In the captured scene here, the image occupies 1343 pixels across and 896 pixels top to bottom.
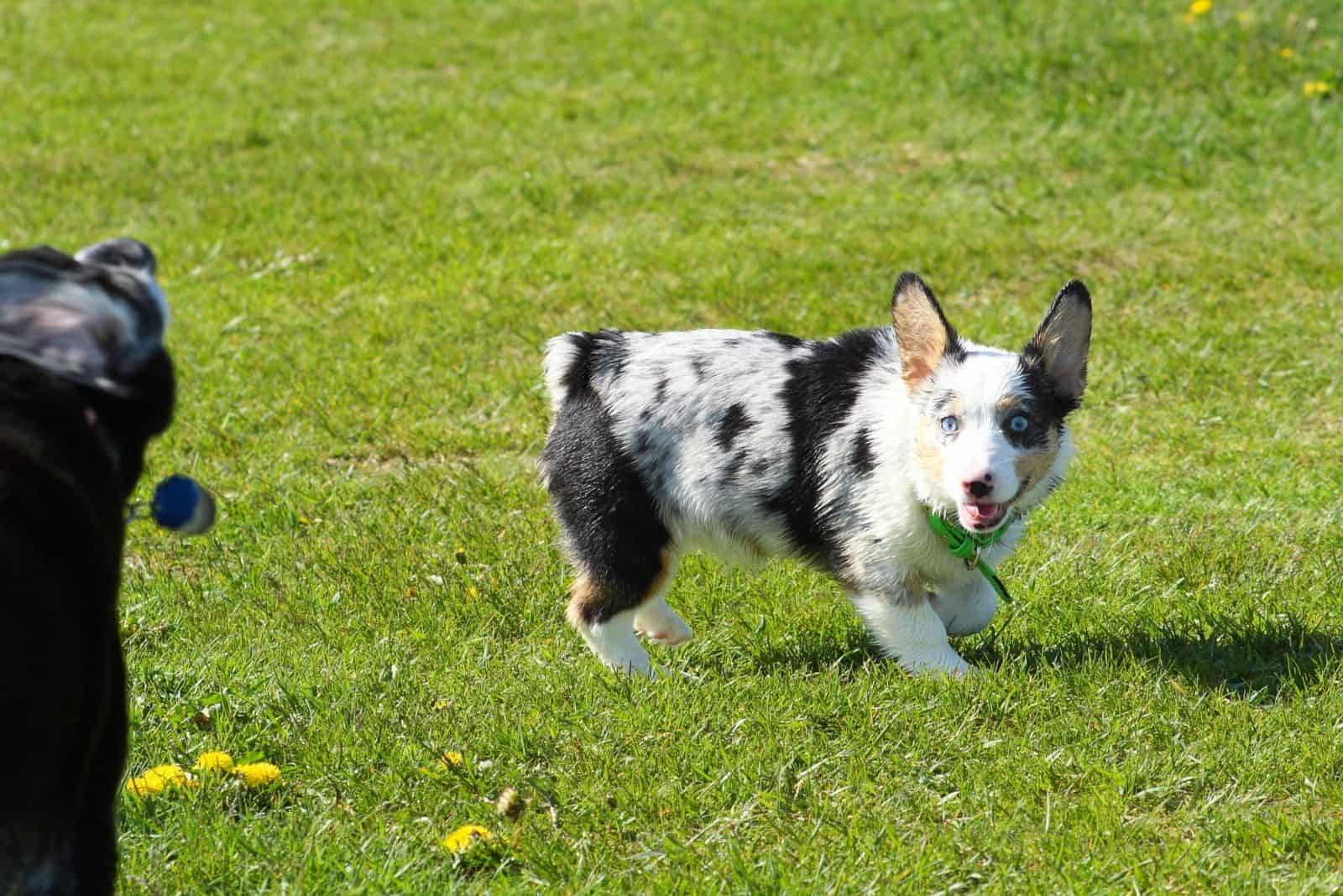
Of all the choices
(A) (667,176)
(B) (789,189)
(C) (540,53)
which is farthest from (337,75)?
(B) (789,189)

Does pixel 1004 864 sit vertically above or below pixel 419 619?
above

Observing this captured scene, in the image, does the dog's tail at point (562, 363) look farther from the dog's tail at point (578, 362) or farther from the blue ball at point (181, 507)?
the blue ball at point (181, 507)

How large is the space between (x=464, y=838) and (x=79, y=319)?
1894 mm

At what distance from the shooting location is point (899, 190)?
10.4 metres

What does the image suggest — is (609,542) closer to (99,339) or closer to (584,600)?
(584,600)

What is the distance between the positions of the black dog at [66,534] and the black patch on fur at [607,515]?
249cm

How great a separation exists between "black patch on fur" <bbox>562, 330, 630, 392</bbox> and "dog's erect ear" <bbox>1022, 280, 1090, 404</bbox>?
4.21ft

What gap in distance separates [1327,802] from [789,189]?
7.05 meters

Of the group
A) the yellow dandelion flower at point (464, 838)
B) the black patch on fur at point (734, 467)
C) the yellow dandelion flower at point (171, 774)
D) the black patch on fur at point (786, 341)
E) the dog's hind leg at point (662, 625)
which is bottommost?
the dog's hind leg at point (662, 625)

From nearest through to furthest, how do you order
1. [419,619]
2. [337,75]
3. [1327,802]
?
[1327,802] < [419,619] < [337,75]

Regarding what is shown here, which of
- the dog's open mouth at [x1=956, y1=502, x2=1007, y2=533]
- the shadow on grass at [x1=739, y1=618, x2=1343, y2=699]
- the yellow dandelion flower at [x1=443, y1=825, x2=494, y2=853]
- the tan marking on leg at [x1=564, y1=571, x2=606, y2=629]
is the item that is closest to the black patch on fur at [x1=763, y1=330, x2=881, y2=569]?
the shadow on grass at [x1=739, y1=618, x2=1343, y2=699]

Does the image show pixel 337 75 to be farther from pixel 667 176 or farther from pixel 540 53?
pixel 667 176

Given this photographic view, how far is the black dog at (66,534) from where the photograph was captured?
224cm

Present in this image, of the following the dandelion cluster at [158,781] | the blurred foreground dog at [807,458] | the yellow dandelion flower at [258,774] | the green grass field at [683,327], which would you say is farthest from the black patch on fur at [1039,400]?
the dandelion cluster at [158,781]
